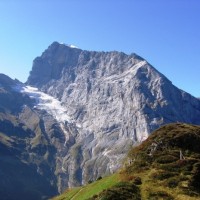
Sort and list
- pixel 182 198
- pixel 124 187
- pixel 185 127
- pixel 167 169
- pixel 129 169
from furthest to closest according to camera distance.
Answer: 1. pixel 185 127
2. pixel 129 169
3. pixel 167 169
4. pixel 124 187
5. pixel 182 198

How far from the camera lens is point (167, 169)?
55.9 metres

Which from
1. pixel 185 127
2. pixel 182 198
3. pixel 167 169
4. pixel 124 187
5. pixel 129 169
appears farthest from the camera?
pixel 185 127

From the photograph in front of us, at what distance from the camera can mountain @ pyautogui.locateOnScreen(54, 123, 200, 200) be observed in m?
50.0

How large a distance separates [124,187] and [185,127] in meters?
22.7

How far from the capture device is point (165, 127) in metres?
70.3

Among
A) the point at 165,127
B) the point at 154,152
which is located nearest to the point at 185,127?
the point at 165,127

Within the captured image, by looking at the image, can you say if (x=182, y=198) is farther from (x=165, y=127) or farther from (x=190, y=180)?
(x=165, y=127)

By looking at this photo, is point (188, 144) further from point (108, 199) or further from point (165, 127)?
point (108, 199)

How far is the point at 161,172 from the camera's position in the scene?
2168 inches

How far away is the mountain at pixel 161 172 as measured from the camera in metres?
50.0

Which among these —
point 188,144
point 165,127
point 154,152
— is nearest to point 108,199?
point 154,152

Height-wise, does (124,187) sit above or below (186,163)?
below

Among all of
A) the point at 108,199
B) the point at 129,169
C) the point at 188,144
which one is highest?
the point at 188,144

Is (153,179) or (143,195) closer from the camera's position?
(143,195)
